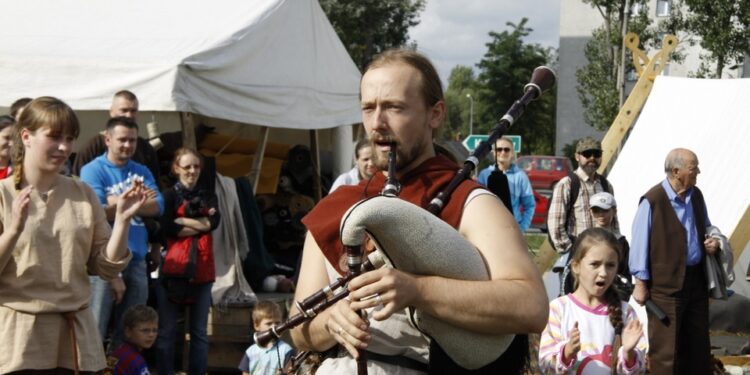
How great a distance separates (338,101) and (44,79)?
→ 306 centimetres

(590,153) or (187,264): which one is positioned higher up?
(590,153)

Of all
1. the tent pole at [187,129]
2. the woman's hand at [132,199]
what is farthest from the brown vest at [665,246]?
the woman's hand at [132,199]

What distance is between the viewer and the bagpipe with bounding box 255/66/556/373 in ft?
7.32

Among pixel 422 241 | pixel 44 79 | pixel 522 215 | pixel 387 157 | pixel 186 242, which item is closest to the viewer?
pixel 422 241

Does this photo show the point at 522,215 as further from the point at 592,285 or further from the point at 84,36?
the point at 592,285

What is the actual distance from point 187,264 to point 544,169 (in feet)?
88.3

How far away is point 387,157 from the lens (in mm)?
2500

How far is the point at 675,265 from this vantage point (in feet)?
24.1

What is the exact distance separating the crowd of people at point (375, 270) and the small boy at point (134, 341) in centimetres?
1

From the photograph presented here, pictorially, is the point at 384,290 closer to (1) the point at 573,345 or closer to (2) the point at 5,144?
(1) the point at 573,345

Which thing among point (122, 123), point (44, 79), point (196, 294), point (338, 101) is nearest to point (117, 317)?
point (196, 294)

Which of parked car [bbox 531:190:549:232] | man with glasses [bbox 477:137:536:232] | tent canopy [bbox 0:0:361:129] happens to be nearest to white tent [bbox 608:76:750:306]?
man with glasses [bbox 477:137:536:232]

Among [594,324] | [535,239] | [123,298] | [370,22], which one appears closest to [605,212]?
[594,324]

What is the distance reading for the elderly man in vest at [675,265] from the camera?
24.1 feet
